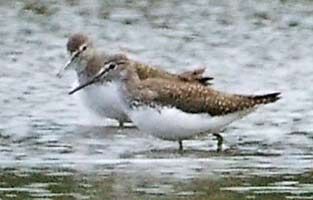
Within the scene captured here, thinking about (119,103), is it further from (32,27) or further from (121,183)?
(32,27)

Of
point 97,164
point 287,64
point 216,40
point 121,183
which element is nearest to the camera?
point 121,183

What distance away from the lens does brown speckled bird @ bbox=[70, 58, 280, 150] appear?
1125 centimetres

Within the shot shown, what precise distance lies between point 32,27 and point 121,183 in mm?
9259

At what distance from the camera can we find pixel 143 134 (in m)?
12.4

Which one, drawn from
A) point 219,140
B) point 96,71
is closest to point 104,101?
point 96,71

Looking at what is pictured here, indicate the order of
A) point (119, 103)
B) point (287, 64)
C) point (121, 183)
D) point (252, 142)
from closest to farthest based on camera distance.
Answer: point (121, 183) → point (252, 142) → point (119, 103) → point (287, 64)

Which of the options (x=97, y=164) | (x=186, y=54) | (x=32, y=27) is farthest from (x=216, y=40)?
(x=97, y=164)

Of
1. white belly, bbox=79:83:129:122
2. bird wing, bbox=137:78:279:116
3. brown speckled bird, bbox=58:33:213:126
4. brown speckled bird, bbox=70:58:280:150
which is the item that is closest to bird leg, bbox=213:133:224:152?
brown speckled bird, bbox=70:58:280:150

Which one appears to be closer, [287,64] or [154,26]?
[287,64]

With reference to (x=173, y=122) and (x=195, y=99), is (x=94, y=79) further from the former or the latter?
(x=173, y=122)

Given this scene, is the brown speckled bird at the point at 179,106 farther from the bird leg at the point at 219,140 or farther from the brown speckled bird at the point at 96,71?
the brown speckled bird at the point at 96,71

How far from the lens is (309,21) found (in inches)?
759

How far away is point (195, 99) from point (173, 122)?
0.46 metres

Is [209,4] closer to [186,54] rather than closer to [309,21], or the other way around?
[309,21]
